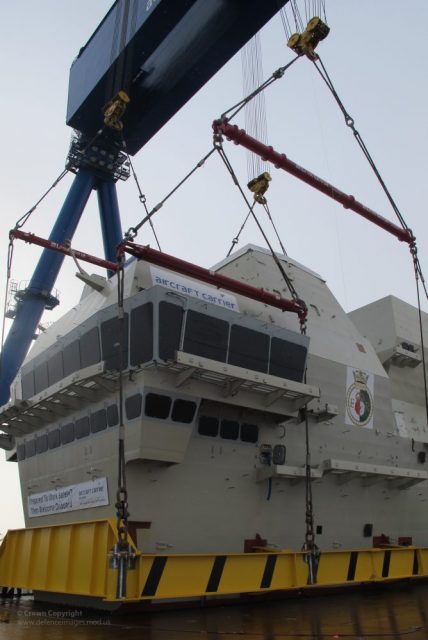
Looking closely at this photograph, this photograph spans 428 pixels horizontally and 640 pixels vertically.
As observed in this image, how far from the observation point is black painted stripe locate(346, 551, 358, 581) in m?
14.1

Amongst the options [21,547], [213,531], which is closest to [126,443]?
[213,531]

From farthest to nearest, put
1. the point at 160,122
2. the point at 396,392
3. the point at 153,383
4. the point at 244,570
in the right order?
the point at 160,122
the point at 396,392
the point at 153,383
the point at 244,570

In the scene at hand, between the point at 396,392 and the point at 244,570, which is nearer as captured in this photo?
the point at 244,570

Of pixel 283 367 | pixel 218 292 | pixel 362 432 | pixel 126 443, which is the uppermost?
pixel 218 292

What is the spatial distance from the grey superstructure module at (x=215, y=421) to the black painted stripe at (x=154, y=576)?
2.05 meters

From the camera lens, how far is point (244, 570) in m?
12.1

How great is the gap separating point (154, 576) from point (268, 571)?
9.84ft

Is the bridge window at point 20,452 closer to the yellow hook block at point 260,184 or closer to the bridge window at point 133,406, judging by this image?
the bridge window at point 133,406

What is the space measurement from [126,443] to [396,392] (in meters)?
12.2

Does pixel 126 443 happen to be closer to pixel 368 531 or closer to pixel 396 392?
pixel 368 531

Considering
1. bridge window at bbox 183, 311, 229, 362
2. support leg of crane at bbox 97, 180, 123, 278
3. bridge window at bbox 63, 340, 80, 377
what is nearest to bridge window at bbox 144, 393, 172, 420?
bridge window at bbox 183, 311, 229, 362

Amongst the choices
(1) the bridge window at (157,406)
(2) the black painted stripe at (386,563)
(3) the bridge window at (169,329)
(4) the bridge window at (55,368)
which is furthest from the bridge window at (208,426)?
(2) the black painted stripe at (386,563)

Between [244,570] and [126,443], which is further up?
[126,443]

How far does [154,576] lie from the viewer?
35.3ft
